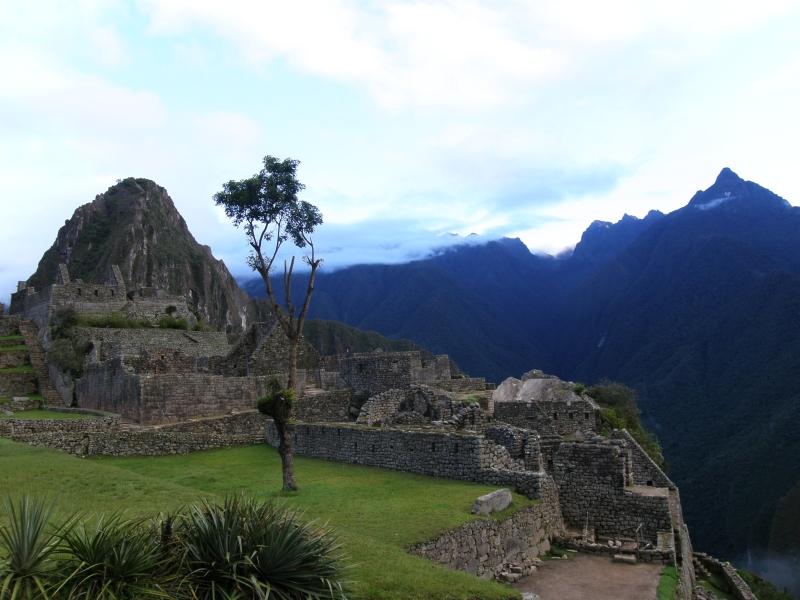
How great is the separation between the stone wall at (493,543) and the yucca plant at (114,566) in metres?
4.36

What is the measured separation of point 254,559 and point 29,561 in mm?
2268

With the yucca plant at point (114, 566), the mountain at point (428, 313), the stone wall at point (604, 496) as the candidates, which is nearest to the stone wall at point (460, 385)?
the stone wall at point (604, 496)

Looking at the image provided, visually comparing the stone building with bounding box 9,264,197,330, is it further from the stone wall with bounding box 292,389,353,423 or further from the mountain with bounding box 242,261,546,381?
the mountain with bounding box 242,261,546,381

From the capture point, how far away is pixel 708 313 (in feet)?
196

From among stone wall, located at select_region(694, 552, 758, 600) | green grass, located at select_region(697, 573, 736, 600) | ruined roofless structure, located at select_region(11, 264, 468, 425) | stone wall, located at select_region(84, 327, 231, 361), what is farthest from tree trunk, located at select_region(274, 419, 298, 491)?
stone wall, located at select_region(84, 327, 231, 361)

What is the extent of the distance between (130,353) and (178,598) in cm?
2365

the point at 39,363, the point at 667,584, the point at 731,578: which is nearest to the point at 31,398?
the point at 39,363

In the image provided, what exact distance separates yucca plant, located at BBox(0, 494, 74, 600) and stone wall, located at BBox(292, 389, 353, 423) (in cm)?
1529

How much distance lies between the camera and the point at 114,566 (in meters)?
5.99

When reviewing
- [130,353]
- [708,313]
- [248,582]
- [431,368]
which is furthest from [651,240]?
[248,582]

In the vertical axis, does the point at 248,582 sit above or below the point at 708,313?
below

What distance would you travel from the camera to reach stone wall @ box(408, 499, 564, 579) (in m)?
9.90

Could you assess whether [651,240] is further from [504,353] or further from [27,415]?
[27,415]

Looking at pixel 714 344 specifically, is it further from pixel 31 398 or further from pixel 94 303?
pixel 31 398
